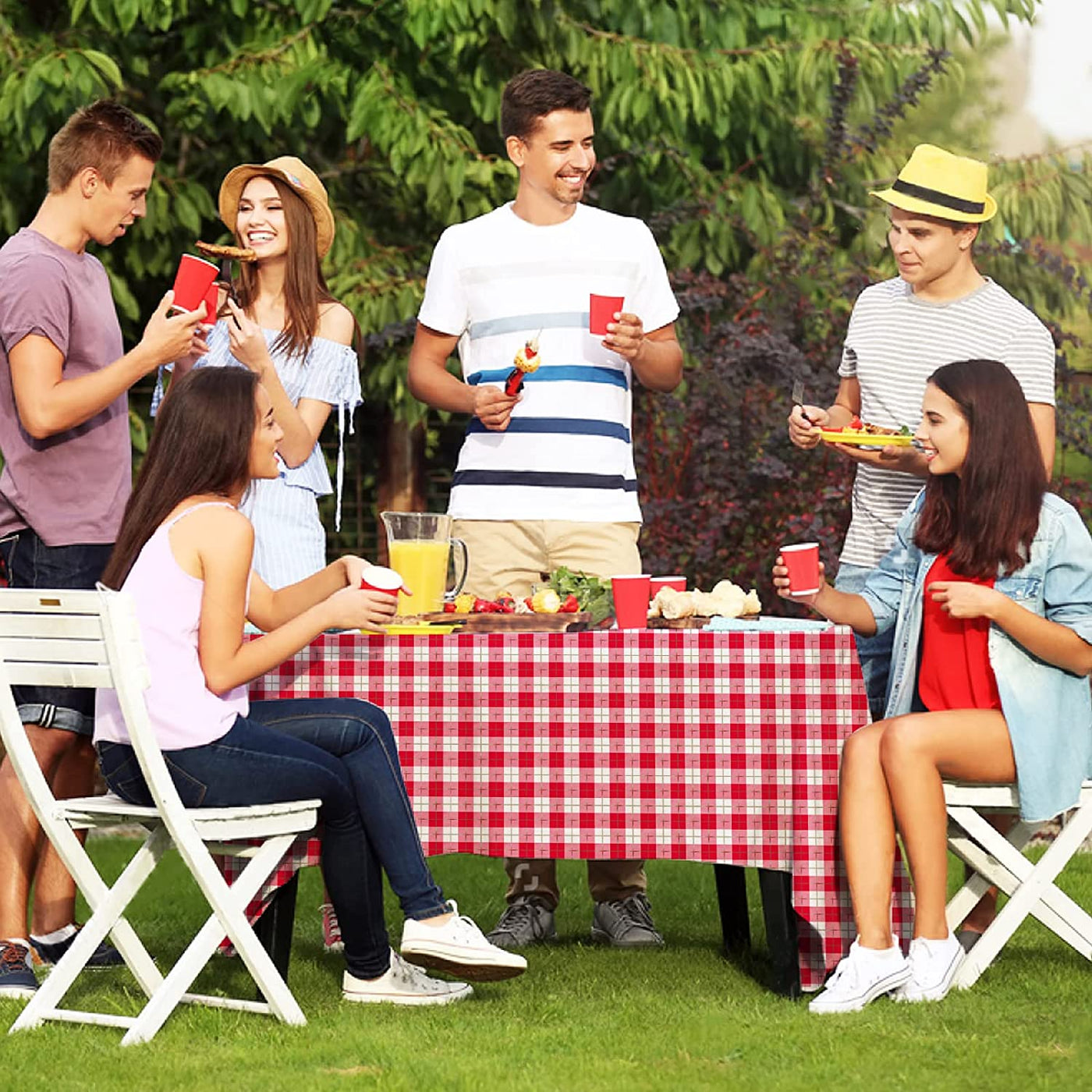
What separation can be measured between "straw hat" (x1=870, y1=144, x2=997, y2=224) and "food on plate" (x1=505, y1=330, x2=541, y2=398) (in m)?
0.97

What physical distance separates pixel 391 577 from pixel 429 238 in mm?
5372

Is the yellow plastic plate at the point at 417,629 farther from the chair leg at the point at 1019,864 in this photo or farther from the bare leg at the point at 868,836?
the chair leg at the point at 1019,864

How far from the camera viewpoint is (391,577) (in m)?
3.86

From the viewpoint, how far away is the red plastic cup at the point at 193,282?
4371 millimetres

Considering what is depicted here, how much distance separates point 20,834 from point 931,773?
2111mm

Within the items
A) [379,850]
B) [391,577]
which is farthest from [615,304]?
[379,850]

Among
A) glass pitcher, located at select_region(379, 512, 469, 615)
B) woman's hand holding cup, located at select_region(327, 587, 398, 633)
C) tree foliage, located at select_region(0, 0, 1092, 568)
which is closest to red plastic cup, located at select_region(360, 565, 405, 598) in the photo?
woman's hand holding cup, located at select_region(327, 587, 398, 633)

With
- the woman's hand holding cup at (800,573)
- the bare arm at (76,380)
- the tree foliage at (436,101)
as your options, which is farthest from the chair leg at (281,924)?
the tree foliage at (436,101)

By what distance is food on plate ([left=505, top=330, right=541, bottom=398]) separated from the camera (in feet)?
14.8

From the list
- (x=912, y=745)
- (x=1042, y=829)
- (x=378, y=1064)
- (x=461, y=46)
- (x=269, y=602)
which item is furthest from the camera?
(x=461, y=46)

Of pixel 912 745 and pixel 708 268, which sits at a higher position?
pixel 708 268

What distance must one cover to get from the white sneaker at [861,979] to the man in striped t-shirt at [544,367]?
110 centimetres

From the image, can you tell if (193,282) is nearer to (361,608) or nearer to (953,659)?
(361,608)

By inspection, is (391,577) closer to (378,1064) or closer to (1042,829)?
(378,1064)
